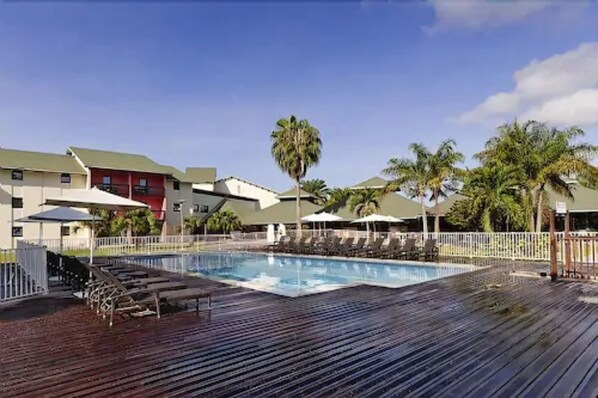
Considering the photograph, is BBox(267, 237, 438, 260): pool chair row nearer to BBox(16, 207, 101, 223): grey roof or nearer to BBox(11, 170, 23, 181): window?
BBox(16, 207, 101, 223): grey roof

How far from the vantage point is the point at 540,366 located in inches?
172

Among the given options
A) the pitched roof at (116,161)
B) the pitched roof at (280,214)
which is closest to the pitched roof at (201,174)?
the pitched roof at (116,161)

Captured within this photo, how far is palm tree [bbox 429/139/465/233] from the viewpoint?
24.3 meters

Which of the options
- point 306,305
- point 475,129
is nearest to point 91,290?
point 306,305

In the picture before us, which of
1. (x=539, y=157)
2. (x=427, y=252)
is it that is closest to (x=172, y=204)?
(x=427, y=252)

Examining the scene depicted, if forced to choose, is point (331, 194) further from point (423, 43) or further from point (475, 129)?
point (423, 43)

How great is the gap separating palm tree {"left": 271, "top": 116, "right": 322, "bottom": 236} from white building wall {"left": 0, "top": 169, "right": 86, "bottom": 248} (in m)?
16.0

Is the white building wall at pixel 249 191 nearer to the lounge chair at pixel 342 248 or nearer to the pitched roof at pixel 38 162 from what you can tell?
the pitched roof at pixel 38 162

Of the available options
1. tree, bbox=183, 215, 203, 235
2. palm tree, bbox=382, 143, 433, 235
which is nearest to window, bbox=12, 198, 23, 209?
tree, bbox=183, 215, 203, 235

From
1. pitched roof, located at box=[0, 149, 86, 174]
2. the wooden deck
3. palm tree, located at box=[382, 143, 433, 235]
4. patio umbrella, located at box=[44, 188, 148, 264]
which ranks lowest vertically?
the wooden deck

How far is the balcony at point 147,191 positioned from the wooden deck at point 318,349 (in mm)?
28444

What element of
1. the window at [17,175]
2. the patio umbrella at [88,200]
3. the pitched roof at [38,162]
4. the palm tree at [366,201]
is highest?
the pitched roof at [38,162]

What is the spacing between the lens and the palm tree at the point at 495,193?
19.6 m

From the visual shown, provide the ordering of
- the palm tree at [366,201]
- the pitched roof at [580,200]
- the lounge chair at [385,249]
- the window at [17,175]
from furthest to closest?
1. the window at [17,175]
2. the palm tree at [366,201]
3. the pitched roof at [580,200]
4. the lounge chair at [385,249]
